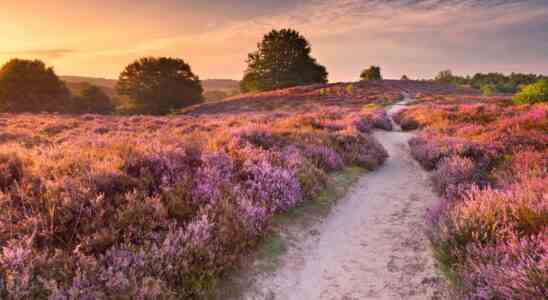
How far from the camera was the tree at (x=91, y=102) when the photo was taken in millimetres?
52531

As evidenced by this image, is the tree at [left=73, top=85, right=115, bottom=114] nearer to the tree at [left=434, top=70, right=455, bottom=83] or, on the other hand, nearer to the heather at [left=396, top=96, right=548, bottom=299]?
the heather at [left=396, top=96, right=548, bottom=299]

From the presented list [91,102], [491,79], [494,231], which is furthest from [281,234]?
[491,79]

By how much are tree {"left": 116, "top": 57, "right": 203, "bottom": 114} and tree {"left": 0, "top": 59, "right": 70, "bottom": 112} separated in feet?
31.3

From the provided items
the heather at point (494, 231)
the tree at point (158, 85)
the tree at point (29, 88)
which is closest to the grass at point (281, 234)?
the heather at point (494, 231)

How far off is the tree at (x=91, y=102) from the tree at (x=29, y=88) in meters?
2.40

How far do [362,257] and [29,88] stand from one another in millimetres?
59973

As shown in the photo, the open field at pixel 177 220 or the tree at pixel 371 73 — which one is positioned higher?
the tree at pixel 371 73

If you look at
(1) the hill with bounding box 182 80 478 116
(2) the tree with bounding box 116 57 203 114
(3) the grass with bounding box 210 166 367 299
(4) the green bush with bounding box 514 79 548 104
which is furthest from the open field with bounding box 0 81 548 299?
(2) the tree with bounding box 116 57 203 114

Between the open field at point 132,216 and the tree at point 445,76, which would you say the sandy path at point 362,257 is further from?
the tree at point 445,76

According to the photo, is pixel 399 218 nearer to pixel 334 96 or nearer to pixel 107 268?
pixel 107 268

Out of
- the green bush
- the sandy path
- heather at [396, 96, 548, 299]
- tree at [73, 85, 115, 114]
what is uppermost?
tree at [73, 85, 115, 114]

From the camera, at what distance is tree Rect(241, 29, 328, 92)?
68.4 m

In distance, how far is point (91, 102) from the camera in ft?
176

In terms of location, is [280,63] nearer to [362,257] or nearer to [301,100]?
[301,100]
